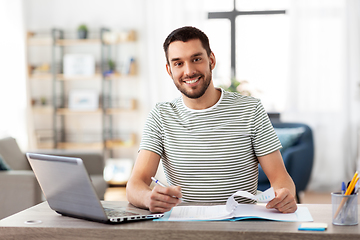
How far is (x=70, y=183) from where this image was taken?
1201 mm

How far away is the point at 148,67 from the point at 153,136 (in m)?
3.43

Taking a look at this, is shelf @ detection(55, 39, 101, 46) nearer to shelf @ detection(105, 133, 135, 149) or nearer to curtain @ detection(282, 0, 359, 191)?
shelf @ detection(105, 133, 135, 149)

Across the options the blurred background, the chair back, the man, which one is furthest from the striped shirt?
the blurred background

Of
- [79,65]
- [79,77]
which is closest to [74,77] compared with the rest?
[79,77]

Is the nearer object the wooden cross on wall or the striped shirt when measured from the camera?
the striped shirt

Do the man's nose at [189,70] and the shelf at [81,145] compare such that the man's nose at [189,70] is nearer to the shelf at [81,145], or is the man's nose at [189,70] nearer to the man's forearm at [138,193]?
the man's forearm at [138,193]

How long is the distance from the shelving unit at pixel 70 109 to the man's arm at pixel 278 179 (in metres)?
3.51

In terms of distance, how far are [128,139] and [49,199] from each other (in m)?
3.92

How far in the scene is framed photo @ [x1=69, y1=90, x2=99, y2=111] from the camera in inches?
205

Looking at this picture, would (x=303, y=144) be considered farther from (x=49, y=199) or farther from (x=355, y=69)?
(x=49, y=199)

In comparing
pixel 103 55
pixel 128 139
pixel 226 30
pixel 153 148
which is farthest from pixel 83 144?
pixel 153 148

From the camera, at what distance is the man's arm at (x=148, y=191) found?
1.30m

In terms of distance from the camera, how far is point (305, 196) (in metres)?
4.60

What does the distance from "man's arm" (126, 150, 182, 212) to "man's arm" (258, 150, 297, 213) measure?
28 cm
